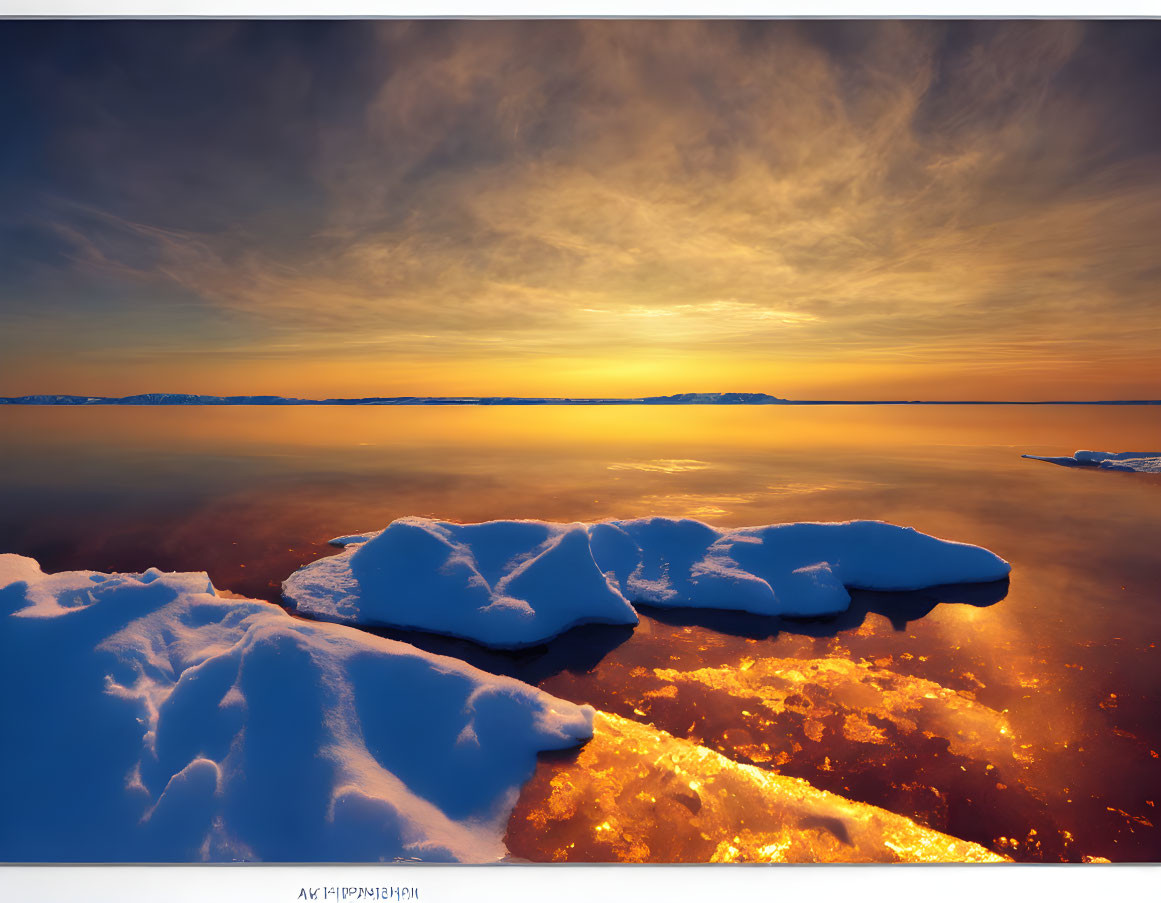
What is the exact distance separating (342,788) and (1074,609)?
21.6 feet

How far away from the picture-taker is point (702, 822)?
96.9 inches

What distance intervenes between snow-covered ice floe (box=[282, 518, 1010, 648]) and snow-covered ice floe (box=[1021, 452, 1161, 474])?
38.6 ft

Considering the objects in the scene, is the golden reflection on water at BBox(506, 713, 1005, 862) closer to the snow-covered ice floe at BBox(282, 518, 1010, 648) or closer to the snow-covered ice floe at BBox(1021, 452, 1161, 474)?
the snow-covered ice floe at BBox(282, 518, 1010, 648)

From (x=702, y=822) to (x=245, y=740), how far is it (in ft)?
7.62

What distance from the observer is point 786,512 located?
8.66m

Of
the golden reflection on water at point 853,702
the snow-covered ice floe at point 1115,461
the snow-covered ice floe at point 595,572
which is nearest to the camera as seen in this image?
the golden reflection on water at point 853,702

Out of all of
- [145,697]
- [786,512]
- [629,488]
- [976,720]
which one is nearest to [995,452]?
[786,512]

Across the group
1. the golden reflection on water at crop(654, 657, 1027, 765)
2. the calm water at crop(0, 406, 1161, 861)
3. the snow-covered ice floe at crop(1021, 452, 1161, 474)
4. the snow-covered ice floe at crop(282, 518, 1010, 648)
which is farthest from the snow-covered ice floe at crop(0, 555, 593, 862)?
the snow-covered ice floe at crop(1021, 452, 1161, 474)

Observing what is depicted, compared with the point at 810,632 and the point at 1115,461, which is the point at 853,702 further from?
the point at 1115,461

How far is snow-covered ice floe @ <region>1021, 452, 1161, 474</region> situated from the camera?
42.7 ft

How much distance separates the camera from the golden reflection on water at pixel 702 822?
7.76 ft

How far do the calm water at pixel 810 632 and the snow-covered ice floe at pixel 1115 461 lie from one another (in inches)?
57.0

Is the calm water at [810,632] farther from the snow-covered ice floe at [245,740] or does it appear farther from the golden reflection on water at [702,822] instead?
the snow-covered ice floe at [245,740]

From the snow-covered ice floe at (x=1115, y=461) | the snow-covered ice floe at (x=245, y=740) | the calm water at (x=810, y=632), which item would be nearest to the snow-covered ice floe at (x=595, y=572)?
the calm water at (x=810, y=632)
